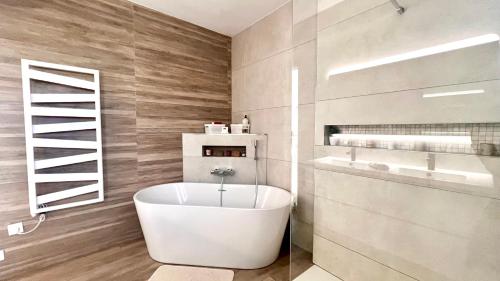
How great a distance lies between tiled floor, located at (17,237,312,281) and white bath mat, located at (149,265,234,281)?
74mm

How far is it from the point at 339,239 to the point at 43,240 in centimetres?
277

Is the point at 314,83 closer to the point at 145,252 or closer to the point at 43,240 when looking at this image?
the point at 145,252

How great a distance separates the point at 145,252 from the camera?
224 centimetres

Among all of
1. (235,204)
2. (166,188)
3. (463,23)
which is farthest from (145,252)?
(463,23)

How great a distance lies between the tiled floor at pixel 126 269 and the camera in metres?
1.85

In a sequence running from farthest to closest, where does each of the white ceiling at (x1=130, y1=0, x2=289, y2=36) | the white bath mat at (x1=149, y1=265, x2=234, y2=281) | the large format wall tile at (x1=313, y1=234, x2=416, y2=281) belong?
the white ceiling at (x1=130, y1=0, x2=289, y2=36) < the white bath mat at (x1=149, y1=265, x2=234, y2=281) < the large format wall tile at (x1=313, y1=234, x2=416, y2=281)

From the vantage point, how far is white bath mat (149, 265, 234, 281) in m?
1.82

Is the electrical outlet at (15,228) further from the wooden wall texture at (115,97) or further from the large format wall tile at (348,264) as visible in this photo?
the large format wall tile at (348,264)

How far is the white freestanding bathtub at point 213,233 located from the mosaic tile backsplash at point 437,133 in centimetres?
95

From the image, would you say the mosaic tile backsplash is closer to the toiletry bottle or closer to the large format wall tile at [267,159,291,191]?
the large format wall tile at [267,159,291,191]

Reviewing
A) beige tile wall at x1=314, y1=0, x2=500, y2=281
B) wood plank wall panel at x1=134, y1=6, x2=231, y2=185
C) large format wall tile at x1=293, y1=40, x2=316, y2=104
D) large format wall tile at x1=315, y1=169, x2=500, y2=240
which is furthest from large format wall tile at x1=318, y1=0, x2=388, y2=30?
wood plank wall panel at x1=134, y1=6, x2=231, y2=185

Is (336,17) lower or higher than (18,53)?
higher

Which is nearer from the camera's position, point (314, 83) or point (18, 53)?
point (18, 53)

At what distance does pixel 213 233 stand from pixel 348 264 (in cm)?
122
